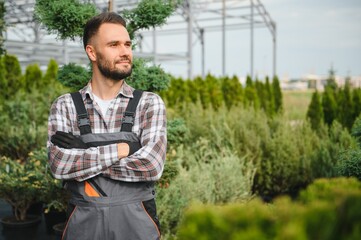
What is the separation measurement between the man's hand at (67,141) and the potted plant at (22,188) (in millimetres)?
1837

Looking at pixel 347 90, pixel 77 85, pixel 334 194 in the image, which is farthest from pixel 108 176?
pixel 347 90

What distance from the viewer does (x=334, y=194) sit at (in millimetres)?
666

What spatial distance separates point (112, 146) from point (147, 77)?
5.37ft

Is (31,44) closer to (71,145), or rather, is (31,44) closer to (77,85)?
(77,85)

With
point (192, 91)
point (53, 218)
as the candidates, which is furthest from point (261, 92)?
point (53, 218)

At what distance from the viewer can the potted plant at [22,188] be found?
3547 millimetres

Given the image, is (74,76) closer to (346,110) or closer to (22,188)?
(22,188)

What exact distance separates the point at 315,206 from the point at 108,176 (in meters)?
1.29

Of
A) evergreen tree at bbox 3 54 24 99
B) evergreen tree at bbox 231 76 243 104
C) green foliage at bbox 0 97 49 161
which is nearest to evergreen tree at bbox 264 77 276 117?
evergreen tree at bbox 231 76 243 104

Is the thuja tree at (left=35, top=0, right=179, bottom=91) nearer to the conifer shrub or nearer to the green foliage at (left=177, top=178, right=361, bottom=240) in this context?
the green foliage at (left=177, top=178, right=361, bottom=240)

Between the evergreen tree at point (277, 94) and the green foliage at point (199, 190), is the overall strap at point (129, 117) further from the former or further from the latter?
the evergreen tree at point (277, 94)

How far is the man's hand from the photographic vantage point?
5.81ft

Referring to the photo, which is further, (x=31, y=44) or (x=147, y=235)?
(x=31, y=44)

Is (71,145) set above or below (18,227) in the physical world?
above
